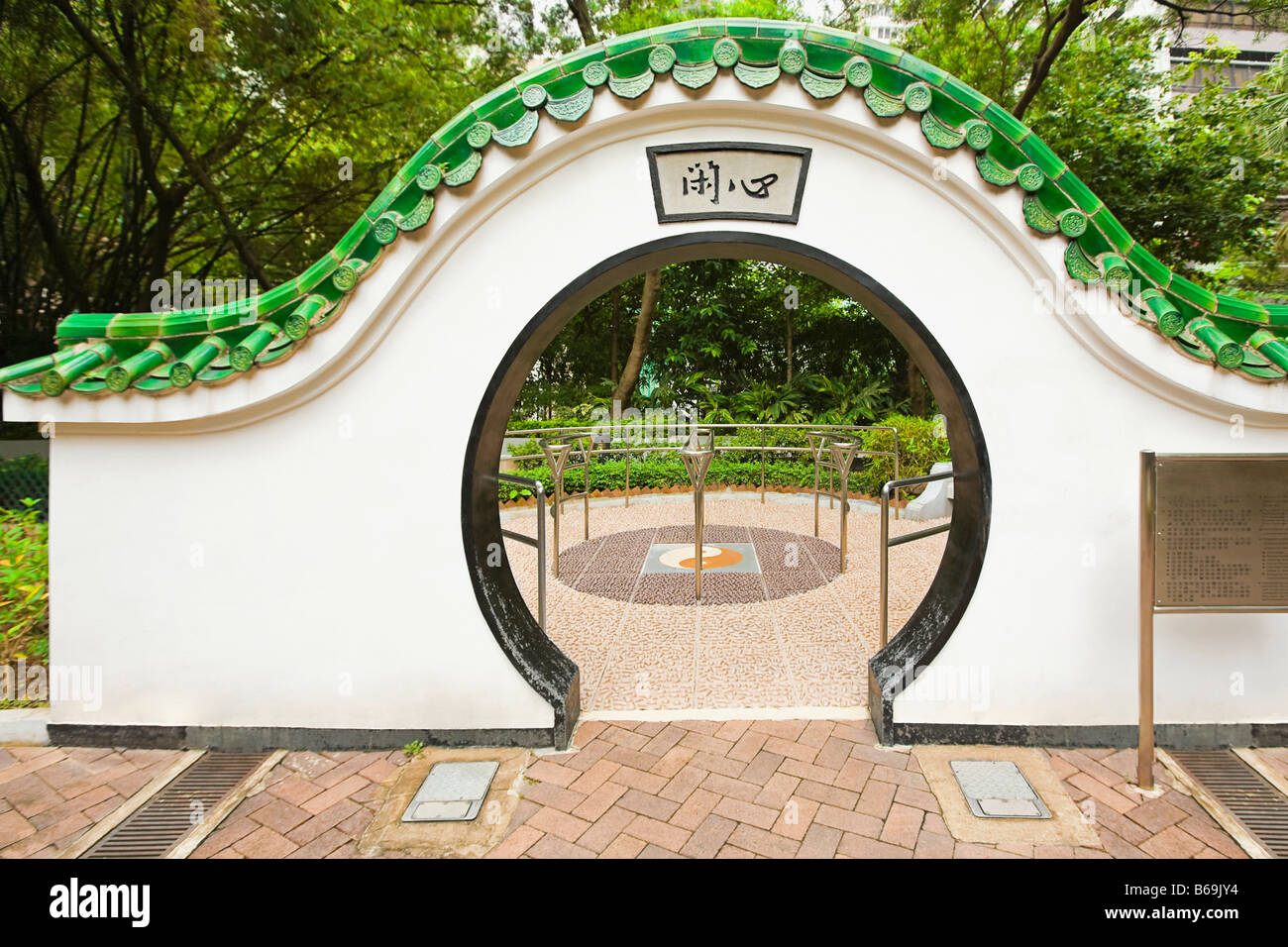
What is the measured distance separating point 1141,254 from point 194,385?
4.24 metres

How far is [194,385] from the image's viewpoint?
3115 millimetres

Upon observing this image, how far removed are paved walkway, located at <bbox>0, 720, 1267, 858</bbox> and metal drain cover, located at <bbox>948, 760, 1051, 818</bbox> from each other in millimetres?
167

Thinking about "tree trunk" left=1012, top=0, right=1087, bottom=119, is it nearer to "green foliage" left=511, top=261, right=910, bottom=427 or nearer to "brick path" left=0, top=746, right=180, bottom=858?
"green foliage" left=511, top=261, right=910, bottom=427

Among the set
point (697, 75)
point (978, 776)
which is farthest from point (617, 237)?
point (978, 776)

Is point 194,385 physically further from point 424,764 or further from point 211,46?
point 211,46

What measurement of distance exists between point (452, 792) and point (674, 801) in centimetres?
93

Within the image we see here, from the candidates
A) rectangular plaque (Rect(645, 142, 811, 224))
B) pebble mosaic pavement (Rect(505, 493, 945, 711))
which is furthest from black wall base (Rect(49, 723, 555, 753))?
rectangular plaque (Rect(645, 142, 811, 224))

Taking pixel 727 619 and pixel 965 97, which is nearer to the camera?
pixel 965 97

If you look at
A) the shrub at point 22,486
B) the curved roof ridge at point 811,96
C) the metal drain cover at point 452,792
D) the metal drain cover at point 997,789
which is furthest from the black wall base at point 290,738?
the shrub at point 22,486

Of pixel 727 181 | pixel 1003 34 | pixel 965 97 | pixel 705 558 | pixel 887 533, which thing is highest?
pixel 1003 34

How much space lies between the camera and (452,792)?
2.90 metres

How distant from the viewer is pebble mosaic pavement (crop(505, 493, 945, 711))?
3.99 m

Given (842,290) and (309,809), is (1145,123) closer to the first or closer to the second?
(842,290)

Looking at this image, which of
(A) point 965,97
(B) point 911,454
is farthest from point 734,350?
(A) point 965,97
